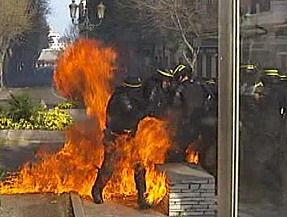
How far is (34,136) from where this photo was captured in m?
4.24

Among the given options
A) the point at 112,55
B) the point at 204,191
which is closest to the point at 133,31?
the point at 112,55

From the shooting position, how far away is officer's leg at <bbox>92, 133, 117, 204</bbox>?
3689 millimetres

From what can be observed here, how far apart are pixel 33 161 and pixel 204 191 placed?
59.5 inches

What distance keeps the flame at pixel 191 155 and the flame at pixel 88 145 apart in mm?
138

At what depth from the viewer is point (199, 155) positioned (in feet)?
11.7

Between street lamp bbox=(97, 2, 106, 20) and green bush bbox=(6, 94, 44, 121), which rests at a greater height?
street lamp bbox=(97, 2, 106, 20)

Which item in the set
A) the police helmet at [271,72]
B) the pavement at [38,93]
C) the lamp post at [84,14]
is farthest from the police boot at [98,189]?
the police helmet at [271,72]

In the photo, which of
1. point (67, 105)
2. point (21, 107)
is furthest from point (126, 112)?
point (21, 107)

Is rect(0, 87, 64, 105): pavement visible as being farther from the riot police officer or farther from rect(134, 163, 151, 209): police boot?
the riot police officer

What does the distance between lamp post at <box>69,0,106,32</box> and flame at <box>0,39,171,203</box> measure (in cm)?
12

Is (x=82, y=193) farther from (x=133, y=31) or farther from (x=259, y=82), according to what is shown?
(x=259, y=82)

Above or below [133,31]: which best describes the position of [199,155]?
below

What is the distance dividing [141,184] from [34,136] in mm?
999

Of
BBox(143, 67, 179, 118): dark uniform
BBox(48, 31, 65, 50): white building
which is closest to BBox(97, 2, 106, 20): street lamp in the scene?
BBox(48, 31, 65, 50): white building
